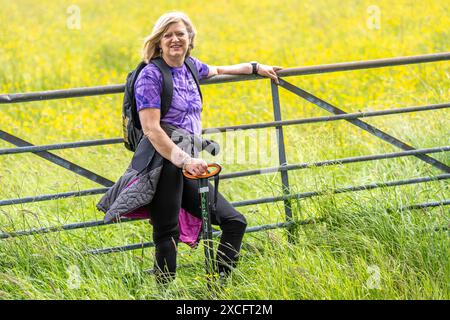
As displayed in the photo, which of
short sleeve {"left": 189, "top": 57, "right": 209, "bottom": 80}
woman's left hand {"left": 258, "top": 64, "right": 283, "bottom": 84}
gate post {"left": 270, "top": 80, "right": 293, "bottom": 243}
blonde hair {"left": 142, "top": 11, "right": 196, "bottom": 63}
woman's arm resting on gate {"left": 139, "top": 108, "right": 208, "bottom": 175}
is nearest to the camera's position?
woman's arm resting on gate {"left": 139, "top": 108, "right": 208, "bottom": 175}

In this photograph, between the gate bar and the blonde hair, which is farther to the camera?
the gate bar

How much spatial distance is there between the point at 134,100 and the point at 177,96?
0.23 metres

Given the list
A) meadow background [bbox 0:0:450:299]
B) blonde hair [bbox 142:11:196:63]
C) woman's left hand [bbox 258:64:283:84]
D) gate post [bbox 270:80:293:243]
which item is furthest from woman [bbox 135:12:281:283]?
gate post [bbox 270:80:293:243]

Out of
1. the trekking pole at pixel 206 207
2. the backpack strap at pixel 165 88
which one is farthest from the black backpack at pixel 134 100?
the trekking pole at pixel 206 207

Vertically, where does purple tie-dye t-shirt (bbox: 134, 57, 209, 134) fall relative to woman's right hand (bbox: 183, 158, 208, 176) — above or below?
above

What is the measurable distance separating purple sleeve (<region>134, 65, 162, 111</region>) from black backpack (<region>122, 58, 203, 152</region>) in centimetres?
4

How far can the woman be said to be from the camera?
4.08 m

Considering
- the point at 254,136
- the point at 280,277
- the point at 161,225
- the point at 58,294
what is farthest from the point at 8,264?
the point at 254,136

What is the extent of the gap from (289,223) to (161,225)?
3.47ft

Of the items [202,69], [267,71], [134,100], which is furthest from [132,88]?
[267,71]

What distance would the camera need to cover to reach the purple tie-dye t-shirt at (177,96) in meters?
4.07

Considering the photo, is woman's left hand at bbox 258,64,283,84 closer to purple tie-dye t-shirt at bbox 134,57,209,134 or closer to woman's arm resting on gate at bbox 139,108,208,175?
purple tie-dye t-shirt at bbox 134,57,209,134
